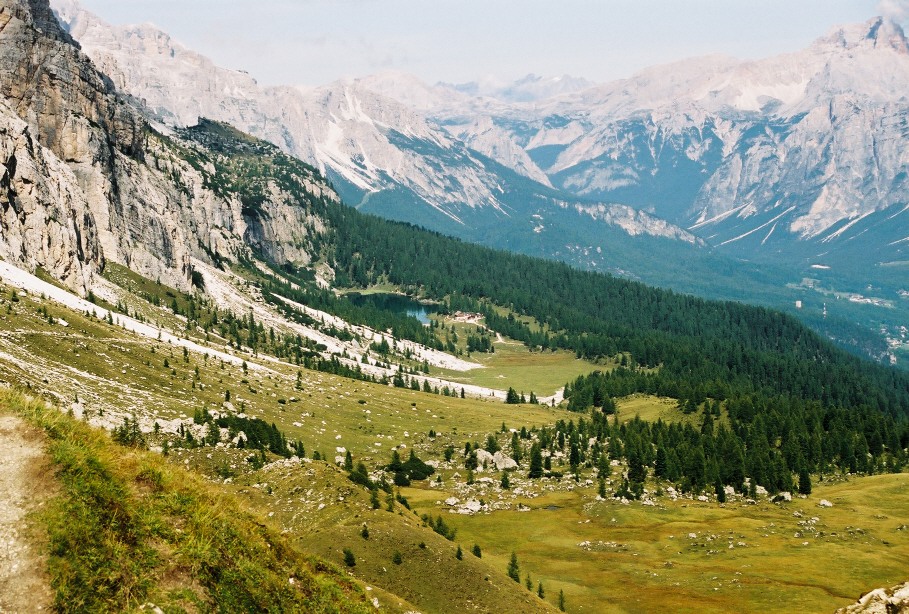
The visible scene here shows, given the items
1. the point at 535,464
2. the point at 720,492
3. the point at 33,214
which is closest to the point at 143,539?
the point at 720,492

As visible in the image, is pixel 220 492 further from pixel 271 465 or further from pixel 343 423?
pixel 343 423

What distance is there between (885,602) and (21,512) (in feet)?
97.6

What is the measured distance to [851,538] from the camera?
309 feet

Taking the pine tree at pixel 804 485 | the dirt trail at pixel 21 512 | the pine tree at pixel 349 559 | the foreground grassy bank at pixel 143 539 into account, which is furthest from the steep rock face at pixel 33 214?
the dirt trail at pixel 21 512

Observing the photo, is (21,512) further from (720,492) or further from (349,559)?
(720,492)

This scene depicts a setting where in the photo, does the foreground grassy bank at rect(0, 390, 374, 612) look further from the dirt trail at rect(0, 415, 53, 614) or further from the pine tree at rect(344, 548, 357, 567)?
the pine tree at rect(344, 548, 357, 567)

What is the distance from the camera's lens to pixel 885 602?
29.5 m

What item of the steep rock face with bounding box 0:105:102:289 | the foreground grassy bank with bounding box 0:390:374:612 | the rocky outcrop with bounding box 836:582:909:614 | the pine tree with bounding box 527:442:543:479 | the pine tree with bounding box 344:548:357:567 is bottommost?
the pine tree with bounding box 527:442:543:479

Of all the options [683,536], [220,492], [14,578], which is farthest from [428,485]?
[14,578]

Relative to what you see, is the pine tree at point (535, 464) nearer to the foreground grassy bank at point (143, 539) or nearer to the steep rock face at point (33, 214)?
the foreground grassy bank at point (143, 539)

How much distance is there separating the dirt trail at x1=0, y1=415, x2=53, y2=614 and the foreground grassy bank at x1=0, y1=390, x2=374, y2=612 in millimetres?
350

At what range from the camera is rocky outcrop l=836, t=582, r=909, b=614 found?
2905 centimetres

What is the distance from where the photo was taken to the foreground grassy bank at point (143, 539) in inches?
827

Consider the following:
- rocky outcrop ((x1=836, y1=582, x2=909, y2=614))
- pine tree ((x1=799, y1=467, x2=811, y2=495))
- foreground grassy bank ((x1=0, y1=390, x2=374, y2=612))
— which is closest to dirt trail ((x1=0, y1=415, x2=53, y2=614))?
foreground grassy bank ((x1=0, y1=390, x2=374, y2=612))
